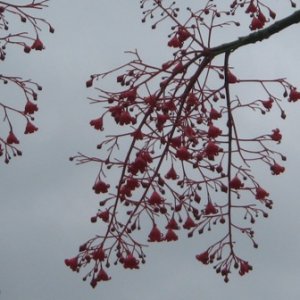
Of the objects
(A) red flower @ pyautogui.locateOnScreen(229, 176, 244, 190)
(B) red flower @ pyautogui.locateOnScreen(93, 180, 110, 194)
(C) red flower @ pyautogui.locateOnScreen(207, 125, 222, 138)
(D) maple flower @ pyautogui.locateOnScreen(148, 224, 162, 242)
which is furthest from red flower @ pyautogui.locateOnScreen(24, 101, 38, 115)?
(A) red flower @ pyautogui.locateOnScreen(229, 176, 244, 190)

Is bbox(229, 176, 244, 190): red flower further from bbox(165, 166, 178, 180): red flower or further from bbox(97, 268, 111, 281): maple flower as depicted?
bbox(97, 268, 111, 281): maple flower

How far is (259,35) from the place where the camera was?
4.04 meters

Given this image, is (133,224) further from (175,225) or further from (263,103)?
(263,103)

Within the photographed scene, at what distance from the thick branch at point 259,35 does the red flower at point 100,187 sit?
Result: 1.25 metres

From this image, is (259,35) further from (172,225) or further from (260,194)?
(172,225)

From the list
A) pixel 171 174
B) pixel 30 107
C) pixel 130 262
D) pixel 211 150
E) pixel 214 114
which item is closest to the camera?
pixel 211 150

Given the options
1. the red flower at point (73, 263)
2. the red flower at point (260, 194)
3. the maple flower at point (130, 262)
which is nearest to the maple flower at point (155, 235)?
the maple flower at point (130, 262)

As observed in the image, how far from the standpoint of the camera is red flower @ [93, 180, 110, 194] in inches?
175

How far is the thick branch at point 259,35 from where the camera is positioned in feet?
12.9

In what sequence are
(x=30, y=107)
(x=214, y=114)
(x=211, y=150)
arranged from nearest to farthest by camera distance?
(x=211, y=150)
(x=214, y=114)
(x=30, y=107)

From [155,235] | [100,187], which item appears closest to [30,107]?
[100,187]

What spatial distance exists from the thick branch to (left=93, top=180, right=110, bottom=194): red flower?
1.25m

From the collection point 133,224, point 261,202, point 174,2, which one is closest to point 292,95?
point 261,202

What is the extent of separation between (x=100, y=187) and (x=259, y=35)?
1.58 m
